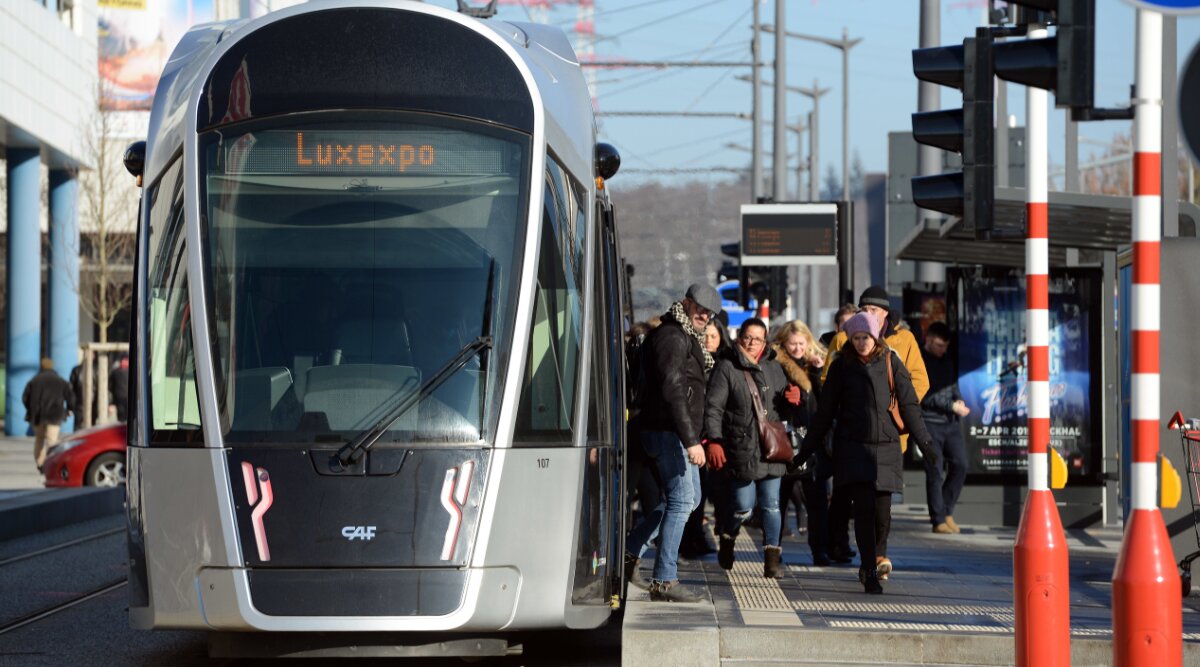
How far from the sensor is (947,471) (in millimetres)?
15891

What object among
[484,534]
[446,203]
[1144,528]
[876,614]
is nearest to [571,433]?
[484,534]

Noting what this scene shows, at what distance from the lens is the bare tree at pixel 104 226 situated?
40.4 m

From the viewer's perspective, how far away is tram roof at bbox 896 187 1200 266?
12.8 meters

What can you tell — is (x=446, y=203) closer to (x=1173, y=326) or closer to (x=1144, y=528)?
(x=1144, y=528)

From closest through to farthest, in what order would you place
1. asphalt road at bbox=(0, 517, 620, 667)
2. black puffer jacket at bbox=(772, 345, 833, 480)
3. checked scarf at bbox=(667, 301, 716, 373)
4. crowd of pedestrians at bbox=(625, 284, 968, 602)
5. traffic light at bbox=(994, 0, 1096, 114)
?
traffic light at bbox=(994, 0, 1096, 114), asphalt road at bbox=(0, 517, 620, 667), crowd of pedestrians at bbox=(625, 284, 968, 602), checked scarf at bbox=(667, 301, 716, 373), black puffer jacket at bbox=(772, 345, 833, 480)

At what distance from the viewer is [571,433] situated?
854 cm

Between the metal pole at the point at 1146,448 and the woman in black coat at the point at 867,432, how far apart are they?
4.64 metres

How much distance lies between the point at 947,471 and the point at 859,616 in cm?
649

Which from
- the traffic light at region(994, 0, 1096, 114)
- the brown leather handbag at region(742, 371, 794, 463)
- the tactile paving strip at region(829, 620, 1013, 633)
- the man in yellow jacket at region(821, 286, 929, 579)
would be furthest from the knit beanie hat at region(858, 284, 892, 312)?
the traffic light at region(994, 0, 1096, 114)

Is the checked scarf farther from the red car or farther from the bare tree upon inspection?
the bare tree

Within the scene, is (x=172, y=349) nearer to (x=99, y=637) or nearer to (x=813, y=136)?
(x=99, y=637)

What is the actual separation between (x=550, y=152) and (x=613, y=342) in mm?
1197

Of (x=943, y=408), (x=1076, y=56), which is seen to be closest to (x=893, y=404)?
(x=943, y=408)

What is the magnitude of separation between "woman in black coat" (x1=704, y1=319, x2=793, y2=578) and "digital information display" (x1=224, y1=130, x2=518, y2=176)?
3249 millimetres
